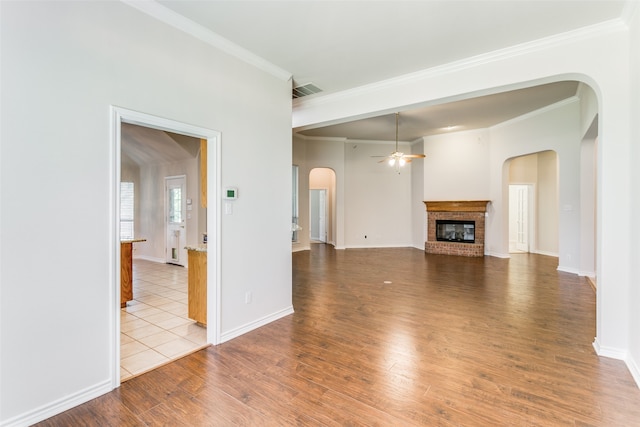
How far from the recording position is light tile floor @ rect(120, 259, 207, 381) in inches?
109

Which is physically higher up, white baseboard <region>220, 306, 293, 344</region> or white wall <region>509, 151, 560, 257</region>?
white wall <region>509, 151, 560, 257</region>

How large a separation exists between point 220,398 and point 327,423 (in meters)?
0.81

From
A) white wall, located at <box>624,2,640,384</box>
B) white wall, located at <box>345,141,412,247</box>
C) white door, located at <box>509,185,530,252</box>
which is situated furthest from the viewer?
white wall, located at <box>345,141,412,247</box>

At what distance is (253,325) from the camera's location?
11.2ft

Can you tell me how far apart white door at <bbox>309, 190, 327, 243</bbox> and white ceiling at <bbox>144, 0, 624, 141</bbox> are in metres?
7.91

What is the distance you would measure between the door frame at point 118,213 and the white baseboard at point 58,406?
0.28 feet

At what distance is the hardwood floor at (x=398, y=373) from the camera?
79.0 inches

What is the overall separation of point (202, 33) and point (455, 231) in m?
8.00

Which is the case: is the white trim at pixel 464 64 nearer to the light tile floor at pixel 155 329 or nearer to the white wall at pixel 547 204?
the light tile floor at pixel 155 329

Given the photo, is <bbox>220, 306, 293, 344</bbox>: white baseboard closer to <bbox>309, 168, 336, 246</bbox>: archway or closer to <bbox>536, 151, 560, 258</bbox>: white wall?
<bbox>309, 168, 336, 246</bbox>: archway

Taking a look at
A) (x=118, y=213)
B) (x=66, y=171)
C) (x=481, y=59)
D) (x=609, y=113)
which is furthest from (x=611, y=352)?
(x=66, y=171)

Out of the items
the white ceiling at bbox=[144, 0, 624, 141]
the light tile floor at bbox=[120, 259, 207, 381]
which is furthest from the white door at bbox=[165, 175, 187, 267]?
the white ceiling at bbox=[144, 0, 624, 141]

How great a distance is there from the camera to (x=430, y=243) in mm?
8758

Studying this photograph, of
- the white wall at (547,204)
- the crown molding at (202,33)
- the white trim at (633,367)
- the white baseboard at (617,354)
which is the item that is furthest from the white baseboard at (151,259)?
the white wall at (547,204)
